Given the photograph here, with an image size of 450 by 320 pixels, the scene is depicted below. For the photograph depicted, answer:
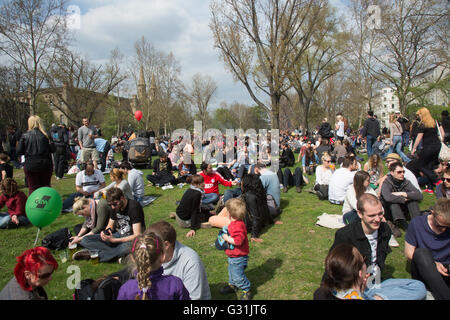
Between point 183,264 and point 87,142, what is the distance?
933 centimetres

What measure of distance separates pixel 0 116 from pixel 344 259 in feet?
134

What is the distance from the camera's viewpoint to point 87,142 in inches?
416

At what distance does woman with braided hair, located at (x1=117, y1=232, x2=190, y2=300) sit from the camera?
1.98 meters

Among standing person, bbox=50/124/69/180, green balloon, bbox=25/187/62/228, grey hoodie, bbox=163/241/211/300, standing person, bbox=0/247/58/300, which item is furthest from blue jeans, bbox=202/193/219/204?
standing person, bbox=50/124/69/180

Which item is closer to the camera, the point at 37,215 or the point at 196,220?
the point at 37,215

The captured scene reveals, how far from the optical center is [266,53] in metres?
15.1

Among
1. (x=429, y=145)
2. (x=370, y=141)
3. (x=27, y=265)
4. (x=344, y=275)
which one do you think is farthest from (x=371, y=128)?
(x=27, y=265)

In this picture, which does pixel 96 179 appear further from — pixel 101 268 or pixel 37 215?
pixel 101 268

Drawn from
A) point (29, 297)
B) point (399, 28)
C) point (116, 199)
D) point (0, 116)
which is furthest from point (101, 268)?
point (0, 116)

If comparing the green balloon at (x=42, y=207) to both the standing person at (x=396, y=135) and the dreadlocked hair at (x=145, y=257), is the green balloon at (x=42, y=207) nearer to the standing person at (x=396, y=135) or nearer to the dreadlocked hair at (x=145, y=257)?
the dreadlocked hair at (x=145, y=257)

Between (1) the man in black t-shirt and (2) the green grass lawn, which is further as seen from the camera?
(1) the man in black t-shirt

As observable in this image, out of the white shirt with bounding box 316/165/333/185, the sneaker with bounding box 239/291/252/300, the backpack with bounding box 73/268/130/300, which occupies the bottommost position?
the sneaker with bounding box 239/291/252/300

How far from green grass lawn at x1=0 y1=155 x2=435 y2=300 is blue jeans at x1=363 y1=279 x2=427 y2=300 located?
895 mm

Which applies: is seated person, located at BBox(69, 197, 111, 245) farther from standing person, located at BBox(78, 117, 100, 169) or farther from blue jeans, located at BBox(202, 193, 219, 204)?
standing person, located at BBox(78, 117, 100, 169)
